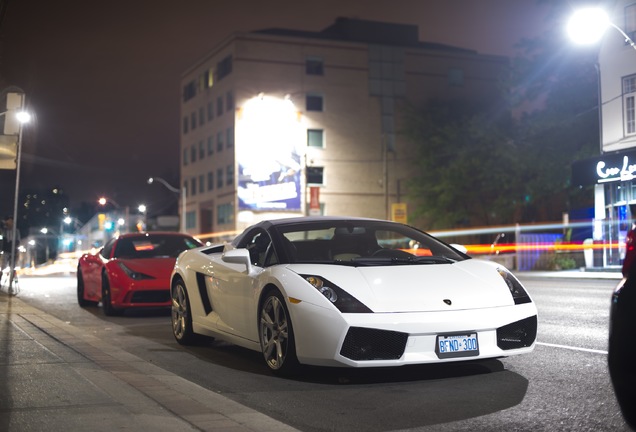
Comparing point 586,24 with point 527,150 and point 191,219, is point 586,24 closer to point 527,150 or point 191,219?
point 527,150

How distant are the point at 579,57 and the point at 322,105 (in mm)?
21633

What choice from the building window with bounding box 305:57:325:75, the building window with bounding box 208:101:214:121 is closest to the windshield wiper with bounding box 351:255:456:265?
the building window with bounding box 305:57:325:75

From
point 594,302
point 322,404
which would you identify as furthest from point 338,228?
point 594,302

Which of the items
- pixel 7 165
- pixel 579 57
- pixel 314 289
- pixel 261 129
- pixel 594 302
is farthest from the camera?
pixel 261 129

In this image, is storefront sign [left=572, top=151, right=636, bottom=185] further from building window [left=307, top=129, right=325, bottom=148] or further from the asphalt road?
building window [left=307, top=129, right=325, bottom=148]

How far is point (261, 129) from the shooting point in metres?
62.2

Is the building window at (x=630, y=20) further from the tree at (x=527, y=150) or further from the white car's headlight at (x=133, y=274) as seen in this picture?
the white car's headlight at (x=133, y=274)

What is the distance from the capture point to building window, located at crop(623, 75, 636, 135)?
32.2 m

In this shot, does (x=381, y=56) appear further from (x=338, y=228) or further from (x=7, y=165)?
(x=338, y=228)

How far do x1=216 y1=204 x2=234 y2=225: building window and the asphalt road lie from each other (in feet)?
181

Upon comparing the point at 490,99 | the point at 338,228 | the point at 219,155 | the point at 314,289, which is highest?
the point at 490,99

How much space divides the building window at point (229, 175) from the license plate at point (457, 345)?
2290 inches

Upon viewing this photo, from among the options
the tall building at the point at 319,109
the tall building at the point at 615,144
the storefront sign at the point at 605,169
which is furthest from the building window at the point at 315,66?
the storefront sign at the point at 605,169

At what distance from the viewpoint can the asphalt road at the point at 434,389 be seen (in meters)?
5.45
